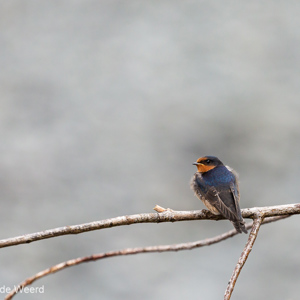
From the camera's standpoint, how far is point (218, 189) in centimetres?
252

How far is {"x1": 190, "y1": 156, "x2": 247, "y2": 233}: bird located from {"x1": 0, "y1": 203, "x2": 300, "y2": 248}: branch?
103 millimetres

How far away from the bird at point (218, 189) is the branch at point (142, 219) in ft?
0.34

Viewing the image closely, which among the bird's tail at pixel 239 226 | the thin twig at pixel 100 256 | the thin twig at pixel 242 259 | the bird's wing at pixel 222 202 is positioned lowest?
the bird's tail at pixel 239 226

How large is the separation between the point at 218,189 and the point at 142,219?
822 mm

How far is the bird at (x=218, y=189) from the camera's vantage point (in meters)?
2.22

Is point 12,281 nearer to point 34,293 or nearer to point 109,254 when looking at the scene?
point 34,293

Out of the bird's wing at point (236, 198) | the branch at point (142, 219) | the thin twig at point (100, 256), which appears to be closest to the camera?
the thin twig at point (100, 256)

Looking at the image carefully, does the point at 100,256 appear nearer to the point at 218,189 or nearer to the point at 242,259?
the point at 242,259

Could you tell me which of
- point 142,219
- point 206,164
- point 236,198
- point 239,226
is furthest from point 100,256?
point 206,164

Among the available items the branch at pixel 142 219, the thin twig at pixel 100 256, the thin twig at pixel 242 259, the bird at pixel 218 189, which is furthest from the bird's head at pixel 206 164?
the thin twig at pixel 242 259

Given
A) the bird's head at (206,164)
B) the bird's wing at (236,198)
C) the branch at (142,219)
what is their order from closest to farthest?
the branch at (142,219), the bird's wing at (236,198), the bird's head at (206,164)

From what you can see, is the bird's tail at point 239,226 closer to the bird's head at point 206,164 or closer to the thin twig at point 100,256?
the thin twig at point 100,256

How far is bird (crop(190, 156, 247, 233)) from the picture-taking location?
222cm

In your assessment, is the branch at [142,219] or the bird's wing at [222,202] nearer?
the branch at [142,219]
